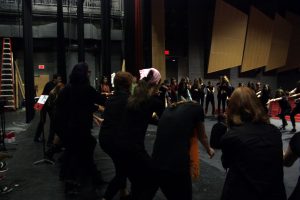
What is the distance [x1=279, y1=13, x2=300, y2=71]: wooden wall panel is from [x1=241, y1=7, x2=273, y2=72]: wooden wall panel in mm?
1946

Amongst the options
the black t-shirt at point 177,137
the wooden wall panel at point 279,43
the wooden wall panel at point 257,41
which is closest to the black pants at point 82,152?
the black t-shirt at point 177,137

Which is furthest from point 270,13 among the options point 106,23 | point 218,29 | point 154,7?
point 106,23

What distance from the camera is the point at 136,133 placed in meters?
3.36

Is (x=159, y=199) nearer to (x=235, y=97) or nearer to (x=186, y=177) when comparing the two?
(x=186, y=177)

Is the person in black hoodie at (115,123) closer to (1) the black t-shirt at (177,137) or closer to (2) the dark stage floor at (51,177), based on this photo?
(1) the black t-shirt at (177,137)

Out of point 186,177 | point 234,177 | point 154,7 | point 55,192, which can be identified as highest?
point 154,7

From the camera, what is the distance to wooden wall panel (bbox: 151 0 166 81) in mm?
18031

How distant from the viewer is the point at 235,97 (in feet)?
7.72

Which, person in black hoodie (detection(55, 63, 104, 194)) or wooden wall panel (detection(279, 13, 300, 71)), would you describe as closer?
person in black hoodie (detection(55, 63, 104, 194))

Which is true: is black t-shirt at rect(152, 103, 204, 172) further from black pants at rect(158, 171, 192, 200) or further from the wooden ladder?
the wooden ladder

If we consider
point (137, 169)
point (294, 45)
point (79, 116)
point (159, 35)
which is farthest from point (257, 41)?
point (137, 169)

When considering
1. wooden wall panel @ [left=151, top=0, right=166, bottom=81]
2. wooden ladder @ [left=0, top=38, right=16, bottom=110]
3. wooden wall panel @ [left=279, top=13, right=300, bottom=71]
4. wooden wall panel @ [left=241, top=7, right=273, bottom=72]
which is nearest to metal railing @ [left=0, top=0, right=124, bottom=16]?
wooden ladder @ [left=0, top=38, right=16, bottom=110]

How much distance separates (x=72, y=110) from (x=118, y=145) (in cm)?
107

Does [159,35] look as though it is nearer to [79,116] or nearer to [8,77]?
[8,77]
